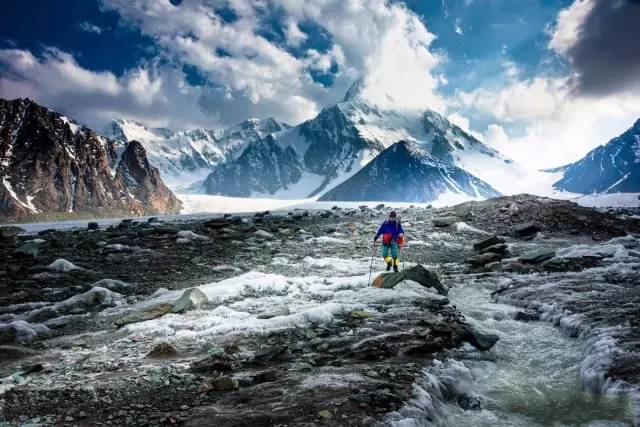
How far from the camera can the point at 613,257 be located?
44.8 feet

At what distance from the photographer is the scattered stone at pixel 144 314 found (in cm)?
806

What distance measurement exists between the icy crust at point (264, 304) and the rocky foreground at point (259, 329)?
0.05 meters

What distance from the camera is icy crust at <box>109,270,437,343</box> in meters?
7.52

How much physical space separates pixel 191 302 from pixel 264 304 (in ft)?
5.62

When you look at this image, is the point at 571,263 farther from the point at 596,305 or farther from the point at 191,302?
the point at 191,302

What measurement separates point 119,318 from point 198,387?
4380mm

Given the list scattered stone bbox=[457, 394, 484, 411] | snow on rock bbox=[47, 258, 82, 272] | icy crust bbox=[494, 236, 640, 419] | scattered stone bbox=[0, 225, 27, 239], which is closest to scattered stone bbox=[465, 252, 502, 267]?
icy crust bbox=[494, 236, 640, 419]

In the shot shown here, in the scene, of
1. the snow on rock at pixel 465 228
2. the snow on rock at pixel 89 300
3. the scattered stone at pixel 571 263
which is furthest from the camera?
the snow on rock at pixel 465 228

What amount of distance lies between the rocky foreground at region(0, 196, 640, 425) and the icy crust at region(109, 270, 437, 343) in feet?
0.17

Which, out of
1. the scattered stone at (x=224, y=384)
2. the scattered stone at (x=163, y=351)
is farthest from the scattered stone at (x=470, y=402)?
the scattered stone at (x=163, y=351)

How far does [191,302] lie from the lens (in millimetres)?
8797

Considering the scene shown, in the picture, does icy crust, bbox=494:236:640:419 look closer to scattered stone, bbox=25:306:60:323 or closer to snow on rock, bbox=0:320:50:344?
snow on rock, bbox=0:320:50:344

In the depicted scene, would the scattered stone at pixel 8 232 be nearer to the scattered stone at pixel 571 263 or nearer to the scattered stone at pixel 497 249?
the scattered stone at pixel 497 249

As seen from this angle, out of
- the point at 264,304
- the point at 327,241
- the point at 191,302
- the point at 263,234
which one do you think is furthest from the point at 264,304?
the point at 263,234
